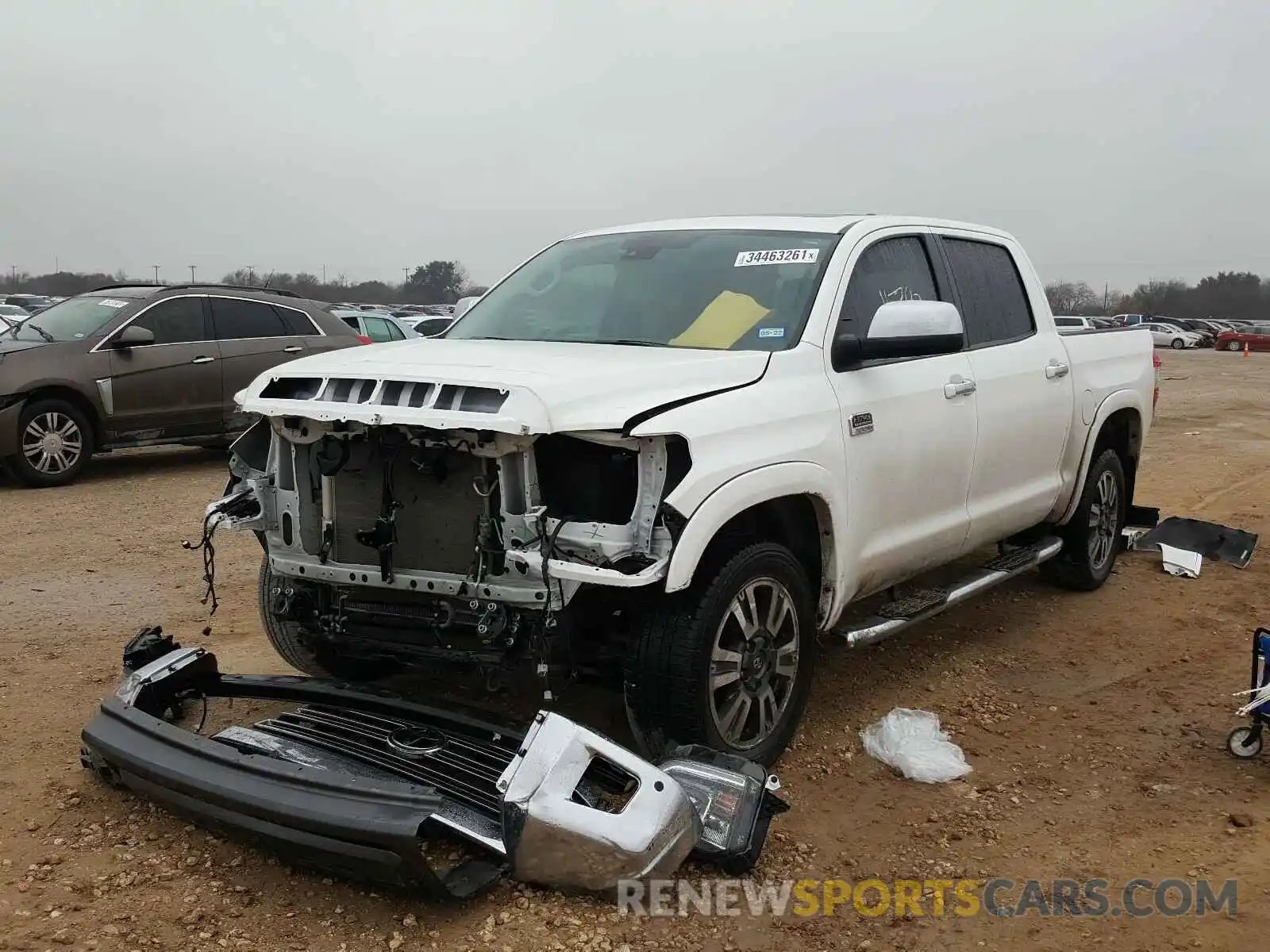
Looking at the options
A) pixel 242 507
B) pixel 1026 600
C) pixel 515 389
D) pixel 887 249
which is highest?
pixel 887 249

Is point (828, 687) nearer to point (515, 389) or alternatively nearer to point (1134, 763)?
point (1134, 763)

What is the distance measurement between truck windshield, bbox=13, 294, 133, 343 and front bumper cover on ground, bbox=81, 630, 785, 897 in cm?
742

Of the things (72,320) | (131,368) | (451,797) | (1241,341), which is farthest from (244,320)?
(1241,341)

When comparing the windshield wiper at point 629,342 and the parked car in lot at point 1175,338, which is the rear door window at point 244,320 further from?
the parked car in lot at point 1175,338

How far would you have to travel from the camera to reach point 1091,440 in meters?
5.98

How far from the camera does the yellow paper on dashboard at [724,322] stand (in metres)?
4.15

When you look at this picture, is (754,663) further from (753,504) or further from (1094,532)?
(1094,532)

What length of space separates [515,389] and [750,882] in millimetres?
1564

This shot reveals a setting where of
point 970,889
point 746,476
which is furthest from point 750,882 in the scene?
point 746,476

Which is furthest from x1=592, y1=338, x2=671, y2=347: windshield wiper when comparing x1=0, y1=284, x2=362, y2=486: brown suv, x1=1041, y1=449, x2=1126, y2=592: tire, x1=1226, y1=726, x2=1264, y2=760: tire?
x1=0, y1=284, x2=362, y2=486: brown suv

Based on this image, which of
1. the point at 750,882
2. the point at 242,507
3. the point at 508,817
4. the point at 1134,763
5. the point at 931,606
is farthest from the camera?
the point at 931,606

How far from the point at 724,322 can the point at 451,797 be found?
1970 mm

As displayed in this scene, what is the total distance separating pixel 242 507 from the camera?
3.84m

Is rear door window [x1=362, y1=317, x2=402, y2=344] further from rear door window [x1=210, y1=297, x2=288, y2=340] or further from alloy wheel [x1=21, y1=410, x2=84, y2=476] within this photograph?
alloy wheel [x1=21, y1=410, x2=84, y2=476]
